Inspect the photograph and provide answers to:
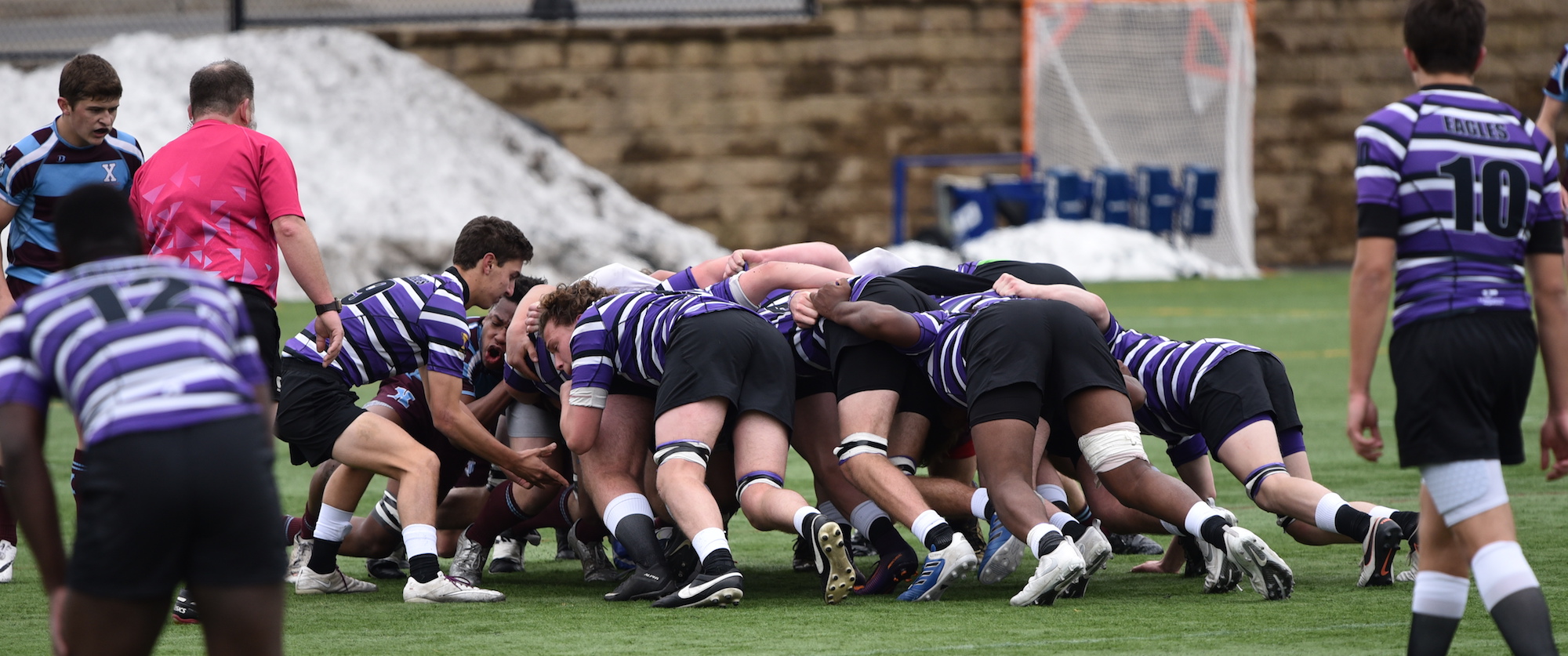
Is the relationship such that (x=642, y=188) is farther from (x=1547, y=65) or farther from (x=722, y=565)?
(x=722, y=565)

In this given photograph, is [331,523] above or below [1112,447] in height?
below

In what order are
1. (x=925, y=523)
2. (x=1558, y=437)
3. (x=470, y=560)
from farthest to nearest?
(x=470, y=560) → (x=925, y=523) → (x=1558, y=437)

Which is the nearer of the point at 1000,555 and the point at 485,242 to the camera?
the point at 1000,555

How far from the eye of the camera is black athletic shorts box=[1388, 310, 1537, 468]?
374cm

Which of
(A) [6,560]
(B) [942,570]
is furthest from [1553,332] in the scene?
(A) [6,560]

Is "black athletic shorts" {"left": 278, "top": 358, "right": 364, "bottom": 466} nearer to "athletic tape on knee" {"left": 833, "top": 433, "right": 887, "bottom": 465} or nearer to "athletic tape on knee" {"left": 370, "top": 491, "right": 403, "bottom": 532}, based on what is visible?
"athletic tape on knee" {"left": 370, "top": 491, "right": 403, "bottom": 532}

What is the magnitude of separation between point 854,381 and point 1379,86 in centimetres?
2041

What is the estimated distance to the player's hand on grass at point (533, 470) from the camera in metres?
5.90

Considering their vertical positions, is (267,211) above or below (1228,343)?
above

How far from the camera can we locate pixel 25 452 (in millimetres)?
3111

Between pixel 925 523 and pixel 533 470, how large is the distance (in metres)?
1.41

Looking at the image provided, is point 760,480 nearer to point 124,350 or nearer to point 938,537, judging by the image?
point 938,537

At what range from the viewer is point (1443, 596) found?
3908 mm

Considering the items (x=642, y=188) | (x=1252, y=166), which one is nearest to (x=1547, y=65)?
(x=1252, y=166)
